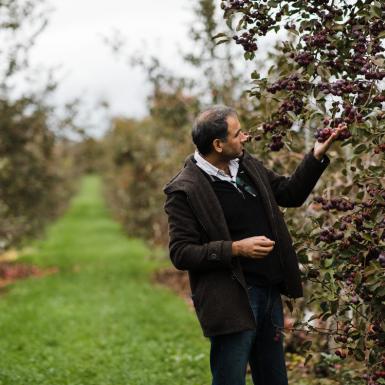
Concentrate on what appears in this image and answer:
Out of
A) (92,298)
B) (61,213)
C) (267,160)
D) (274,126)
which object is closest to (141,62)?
(92,298)

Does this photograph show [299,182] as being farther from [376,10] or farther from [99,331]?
[99,331]

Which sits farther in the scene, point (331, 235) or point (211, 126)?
point (211, 126)

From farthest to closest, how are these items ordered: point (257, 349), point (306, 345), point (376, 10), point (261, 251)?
point (306, 345), point (257, 349), point (261, 251), point (376, 10)

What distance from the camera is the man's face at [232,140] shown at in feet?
12.9

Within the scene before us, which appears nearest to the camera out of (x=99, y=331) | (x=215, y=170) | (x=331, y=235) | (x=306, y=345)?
(x=331, y=235)

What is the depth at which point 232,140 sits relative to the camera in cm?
392

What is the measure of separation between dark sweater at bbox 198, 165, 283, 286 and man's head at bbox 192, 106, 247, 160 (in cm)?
19

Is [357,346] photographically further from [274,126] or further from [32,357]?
[32,357]

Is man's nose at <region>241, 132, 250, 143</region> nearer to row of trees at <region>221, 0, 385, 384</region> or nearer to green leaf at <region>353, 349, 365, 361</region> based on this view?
row of trees at <region>221, 0, 385, 384</region>

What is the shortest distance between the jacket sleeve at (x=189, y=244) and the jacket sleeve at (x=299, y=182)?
0.60 meters

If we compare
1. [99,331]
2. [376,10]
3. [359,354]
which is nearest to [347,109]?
[376,10]

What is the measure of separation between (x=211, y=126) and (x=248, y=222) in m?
0.58

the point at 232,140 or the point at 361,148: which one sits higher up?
the point at 232,140

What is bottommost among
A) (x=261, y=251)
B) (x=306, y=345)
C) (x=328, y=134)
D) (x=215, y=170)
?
(x=306, y=345)
